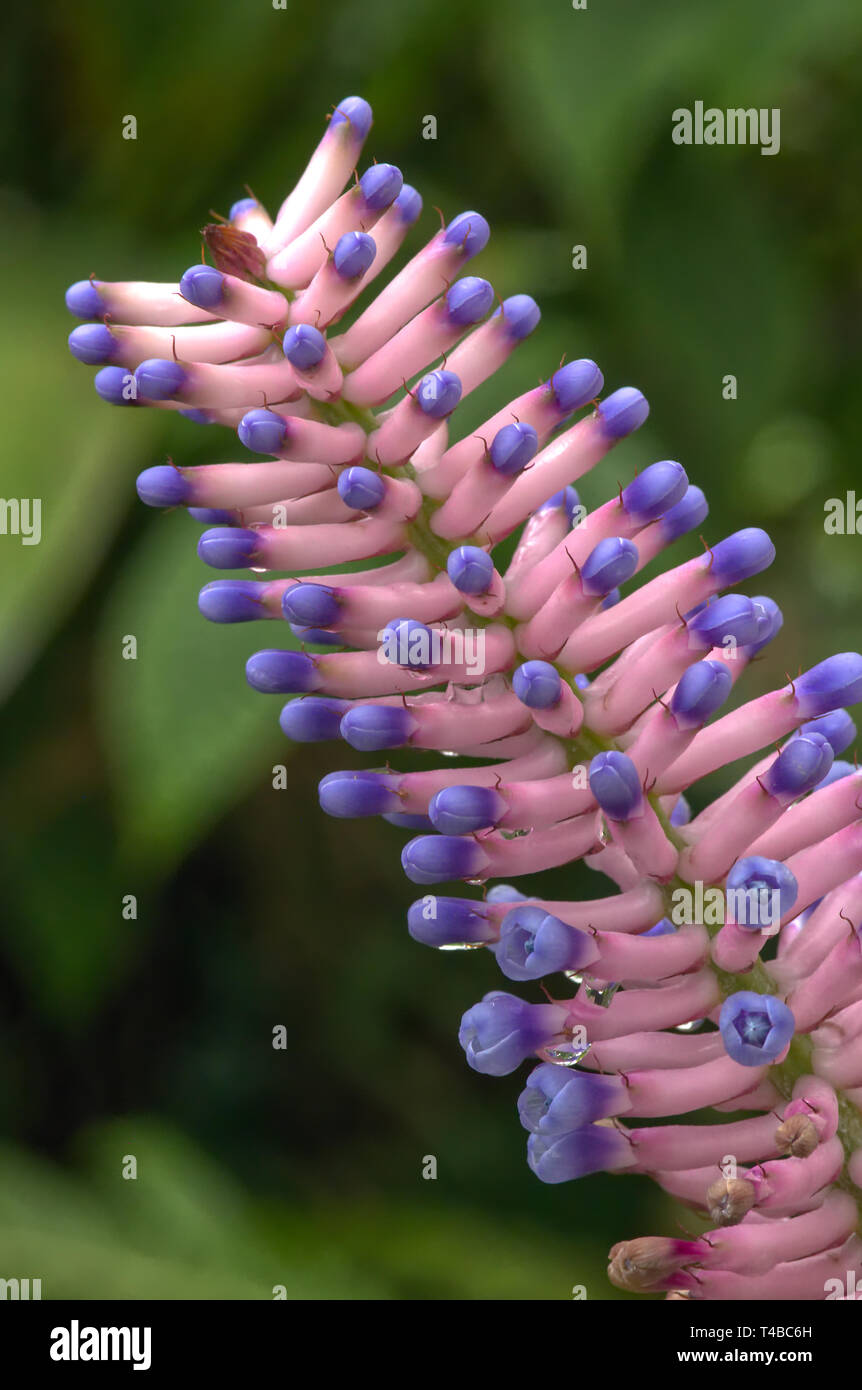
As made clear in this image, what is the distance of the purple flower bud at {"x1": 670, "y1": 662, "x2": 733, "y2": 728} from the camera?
176cm

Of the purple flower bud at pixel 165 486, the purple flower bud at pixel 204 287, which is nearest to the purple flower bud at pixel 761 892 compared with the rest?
the purple flower bud at pixel 165 486

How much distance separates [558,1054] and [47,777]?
312cm

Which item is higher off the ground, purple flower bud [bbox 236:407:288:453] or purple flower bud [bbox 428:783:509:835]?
purple flower bud [bbox 236:407:288:453]

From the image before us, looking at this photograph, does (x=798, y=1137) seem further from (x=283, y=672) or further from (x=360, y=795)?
(x=283, y=672)

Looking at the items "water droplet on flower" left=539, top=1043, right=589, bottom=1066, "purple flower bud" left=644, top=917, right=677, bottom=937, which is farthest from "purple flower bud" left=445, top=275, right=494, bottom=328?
"water droplet on flower" left=539, top=1043, right=589, bottom=1066

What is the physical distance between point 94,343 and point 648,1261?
132cm

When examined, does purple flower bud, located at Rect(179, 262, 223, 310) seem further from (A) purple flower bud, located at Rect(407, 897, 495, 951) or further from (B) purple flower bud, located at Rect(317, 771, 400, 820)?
(A) purple flower bud, located at Rect(407, 897, 495, 951)

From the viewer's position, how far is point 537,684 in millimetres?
1727

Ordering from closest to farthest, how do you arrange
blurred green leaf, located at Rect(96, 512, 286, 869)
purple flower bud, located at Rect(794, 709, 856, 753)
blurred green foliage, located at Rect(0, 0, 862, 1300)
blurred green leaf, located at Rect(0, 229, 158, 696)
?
purple flower bud, located at Rect(794, 709, 856, 753), blurred green leaf, located at Rect(96, 512, 286, 869), blurred green leaf, located at Rect(0, 229, 158, 696), blurred green foliage, located at Rect(0, 0, 862, 1300)

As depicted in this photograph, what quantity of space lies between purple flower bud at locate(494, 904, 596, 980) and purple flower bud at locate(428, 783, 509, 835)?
122mm

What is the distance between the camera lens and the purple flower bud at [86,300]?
1849 millimetres

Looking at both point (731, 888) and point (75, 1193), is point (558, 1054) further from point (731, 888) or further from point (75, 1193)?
point (75, 1193)

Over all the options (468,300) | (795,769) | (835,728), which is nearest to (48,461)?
(468,300)

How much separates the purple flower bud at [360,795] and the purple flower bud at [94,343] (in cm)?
60
